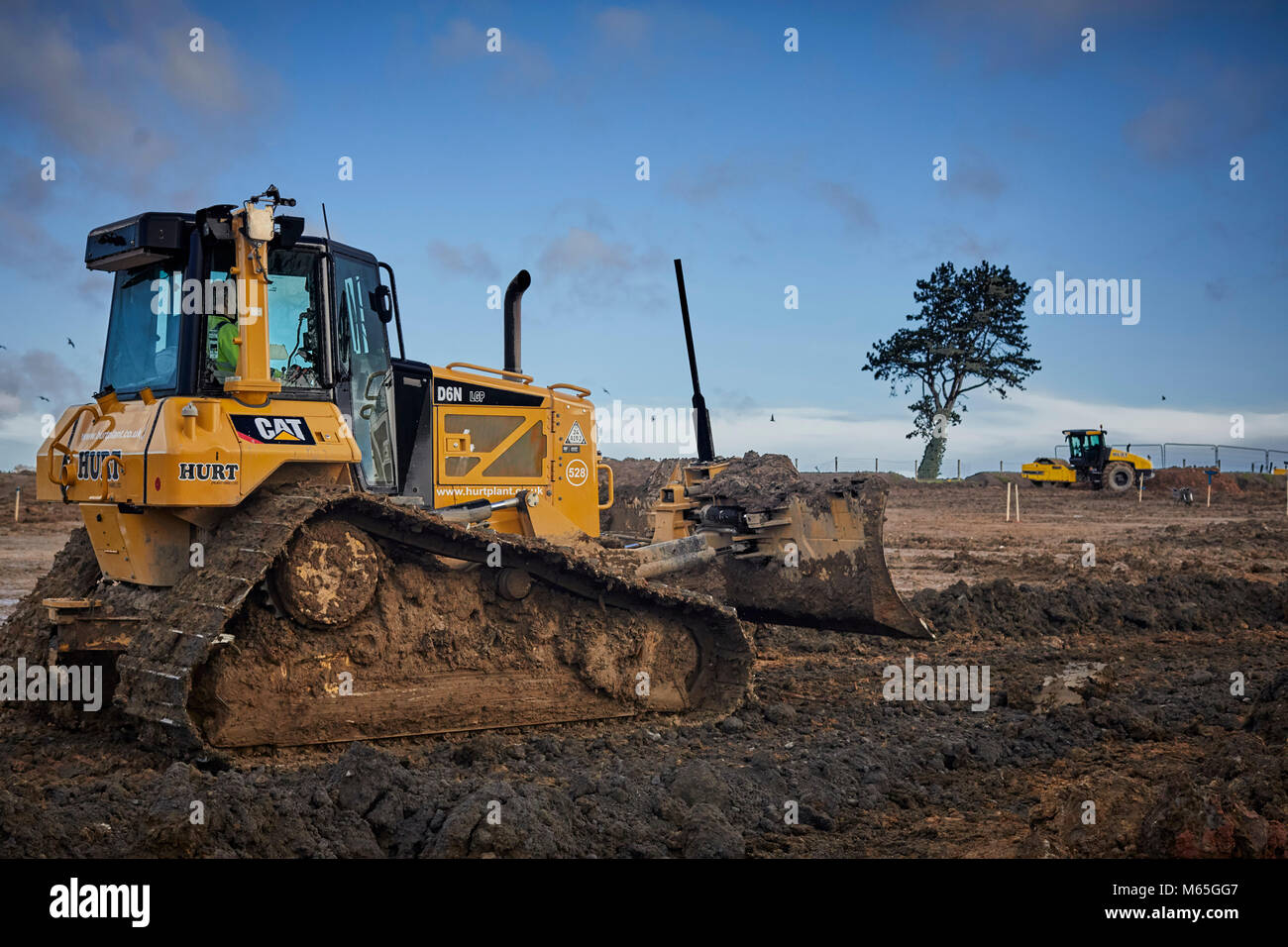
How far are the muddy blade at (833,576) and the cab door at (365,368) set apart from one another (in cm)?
329

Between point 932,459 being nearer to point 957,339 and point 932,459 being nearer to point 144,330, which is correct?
point 957,339

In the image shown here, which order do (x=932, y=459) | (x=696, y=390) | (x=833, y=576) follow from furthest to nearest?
(x=932, y=459), (x=696, y=390), (x=833, y=576)

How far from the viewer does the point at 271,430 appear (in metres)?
6.54

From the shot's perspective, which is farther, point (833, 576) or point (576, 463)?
point (576, 463)

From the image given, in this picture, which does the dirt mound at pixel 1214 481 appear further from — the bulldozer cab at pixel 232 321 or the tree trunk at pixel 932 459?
the bulldozer cab at pixel 232 321

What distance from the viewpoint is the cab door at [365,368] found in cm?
736

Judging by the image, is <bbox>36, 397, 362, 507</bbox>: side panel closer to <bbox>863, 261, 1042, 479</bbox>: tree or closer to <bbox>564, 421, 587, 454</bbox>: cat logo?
<bbox>564, 421, 587, 454</bbox>: cat logo

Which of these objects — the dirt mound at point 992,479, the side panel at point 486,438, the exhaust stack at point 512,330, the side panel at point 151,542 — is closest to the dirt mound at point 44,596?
the side panel at point 151,542

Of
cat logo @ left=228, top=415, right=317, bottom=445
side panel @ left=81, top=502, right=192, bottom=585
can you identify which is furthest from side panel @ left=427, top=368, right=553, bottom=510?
side panel @ left=81, top=502, right=192, bottom=585

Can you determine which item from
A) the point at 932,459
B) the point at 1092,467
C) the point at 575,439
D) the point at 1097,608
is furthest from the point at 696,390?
the point at 932,459

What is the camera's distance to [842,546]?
8938 mm

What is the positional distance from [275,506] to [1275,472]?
50.7 m

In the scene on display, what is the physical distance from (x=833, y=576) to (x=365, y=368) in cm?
416
